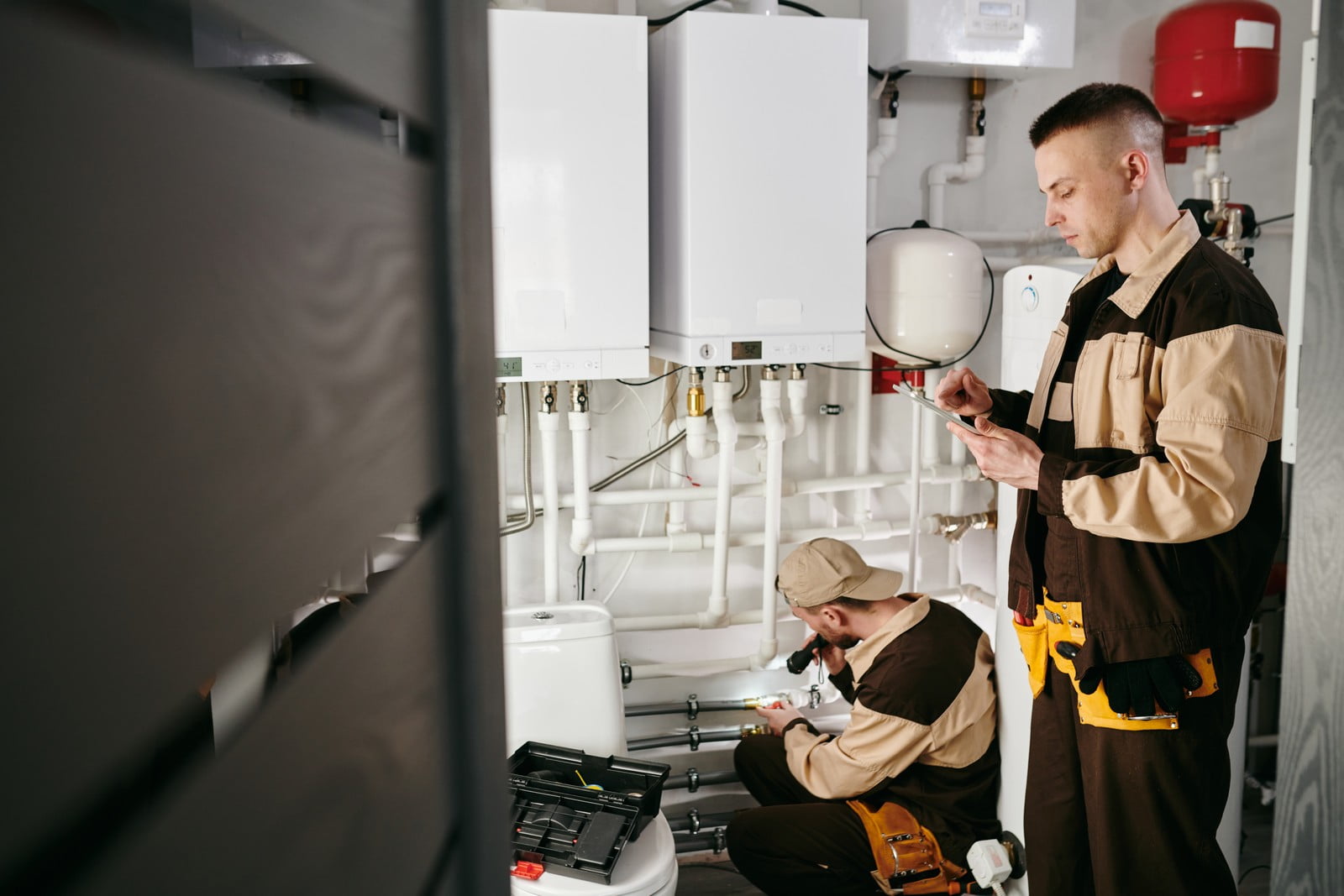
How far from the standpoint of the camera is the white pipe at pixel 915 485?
2.53 meters

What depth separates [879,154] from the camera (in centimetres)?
250

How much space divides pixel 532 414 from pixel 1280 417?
1499 millimetres

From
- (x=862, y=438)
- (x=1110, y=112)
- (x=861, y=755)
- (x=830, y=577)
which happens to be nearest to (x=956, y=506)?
(x=862, y=438)

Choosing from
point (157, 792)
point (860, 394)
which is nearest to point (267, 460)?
point (157, 792)

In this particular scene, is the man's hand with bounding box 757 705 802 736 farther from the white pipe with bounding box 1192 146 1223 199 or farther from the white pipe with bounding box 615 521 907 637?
the white pipe with bounding box 1192 146 1223 199

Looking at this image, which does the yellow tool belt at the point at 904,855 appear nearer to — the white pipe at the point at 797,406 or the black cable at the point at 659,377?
the white pipe at the point at 797,406

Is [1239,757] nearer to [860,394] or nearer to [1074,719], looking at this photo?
[1074,719]

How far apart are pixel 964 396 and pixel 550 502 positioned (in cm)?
94

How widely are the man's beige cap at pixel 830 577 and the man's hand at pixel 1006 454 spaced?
69cm

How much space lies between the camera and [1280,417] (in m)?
1.67

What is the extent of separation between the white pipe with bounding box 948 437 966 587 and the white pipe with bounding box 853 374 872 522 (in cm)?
22

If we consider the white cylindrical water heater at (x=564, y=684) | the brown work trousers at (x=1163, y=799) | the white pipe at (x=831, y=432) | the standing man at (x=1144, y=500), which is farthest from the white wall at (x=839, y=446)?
the brown work trousers at (x=1163, y=799)

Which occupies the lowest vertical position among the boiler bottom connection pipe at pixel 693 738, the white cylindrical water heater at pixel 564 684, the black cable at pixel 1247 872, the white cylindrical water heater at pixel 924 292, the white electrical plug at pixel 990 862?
the black cable at pixel 1247 872

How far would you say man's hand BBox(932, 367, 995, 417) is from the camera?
1.85 metres
